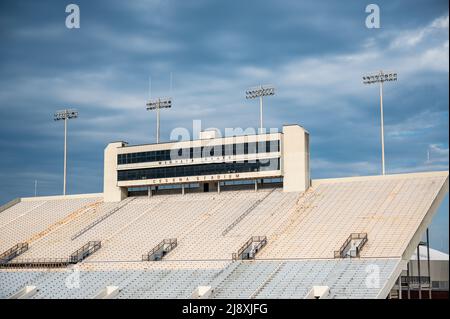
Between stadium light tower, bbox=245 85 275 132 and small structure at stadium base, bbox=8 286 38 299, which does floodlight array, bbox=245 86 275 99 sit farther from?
small structure at stadium base, bbox=8 286 38 299

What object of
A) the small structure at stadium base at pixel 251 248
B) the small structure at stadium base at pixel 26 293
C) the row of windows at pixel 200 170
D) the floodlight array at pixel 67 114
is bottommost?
the small structure at stadium base at pixel 26 293

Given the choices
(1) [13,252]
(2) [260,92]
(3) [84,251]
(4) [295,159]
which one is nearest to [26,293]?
(3) [84,251]

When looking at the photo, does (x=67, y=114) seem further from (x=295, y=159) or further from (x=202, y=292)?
(x=202, y=292)

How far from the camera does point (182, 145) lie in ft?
88.7

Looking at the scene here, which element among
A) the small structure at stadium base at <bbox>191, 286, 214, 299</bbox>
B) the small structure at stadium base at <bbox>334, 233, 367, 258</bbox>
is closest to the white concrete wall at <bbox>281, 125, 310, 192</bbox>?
the small structure at stadium base at <bbox>334, 233, 367, 258</bbox>

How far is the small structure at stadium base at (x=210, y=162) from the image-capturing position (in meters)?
25.0

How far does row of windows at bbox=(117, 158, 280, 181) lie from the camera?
25359 millimetres

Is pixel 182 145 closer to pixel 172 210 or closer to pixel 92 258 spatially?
pixel 172 210

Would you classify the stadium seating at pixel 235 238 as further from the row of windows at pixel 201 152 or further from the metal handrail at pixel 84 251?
the row of windows at pixel 201 152

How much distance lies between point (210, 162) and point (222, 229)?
4.29 m

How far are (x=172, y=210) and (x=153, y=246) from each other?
3.46 m

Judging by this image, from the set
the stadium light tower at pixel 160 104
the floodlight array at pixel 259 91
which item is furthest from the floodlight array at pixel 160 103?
the floodlight array at pixel 259 91
